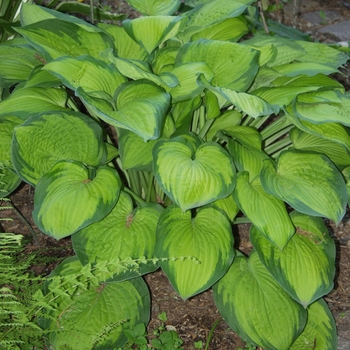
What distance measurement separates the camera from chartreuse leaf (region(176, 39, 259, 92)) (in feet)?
5.33

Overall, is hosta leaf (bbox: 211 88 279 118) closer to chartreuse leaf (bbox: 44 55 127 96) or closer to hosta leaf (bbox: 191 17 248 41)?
chartreuse leaf (bbox: 44 55 127 96)

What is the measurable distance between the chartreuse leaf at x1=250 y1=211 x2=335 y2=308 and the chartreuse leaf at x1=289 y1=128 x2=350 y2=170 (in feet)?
0.68

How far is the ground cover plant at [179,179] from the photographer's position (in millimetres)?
1506

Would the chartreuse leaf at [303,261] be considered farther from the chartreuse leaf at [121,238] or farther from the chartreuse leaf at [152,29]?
the chartreuse leaf at [152,29]

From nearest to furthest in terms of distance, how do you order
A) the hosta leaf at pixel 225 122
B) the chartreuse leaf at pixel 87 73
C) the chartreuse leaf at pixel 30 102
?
the chartreuse leaf at pixel 87 73 < the chartreuse leaf at pixel 30 102 < the hosta leaf at pixel 225 122

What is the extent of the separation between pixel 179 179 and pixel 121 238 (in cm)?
24

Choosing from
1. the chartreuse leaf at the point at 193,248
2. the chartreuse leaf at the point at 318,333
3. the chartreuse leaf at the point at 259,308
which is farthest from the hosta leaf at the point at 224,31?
the chartreuse leaf at the point at 318,333

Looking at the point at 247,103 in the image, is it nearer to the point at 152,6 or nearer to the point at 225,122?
the point at 225,122

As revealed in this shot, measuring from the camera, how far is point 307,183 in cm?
157

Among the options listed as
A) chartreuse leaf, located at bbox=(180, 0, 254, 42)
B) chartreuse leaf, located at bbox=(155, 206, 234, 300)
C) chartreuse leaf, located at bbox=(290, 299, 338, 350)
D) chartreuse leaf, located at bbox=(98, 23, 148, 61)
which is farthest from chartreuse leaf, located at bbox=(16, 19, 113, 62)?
chartreuse leaf, located at bbox=(290, 299, 338, 350)

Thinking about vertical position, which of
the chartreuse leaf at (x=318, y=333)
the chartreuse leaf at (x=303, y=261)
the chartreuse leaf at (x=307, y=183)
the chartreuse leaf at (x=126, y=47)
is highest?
the chartreuse leaf at (x=126, y=47)

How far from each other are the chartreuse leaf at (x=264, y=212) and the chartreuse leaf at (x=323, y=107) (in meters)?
0.22

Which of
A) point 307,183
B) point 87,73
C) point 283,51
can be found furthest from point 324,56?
point 87,73

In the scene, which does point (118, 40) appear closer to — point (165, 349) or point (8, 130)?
point (8, 130)
